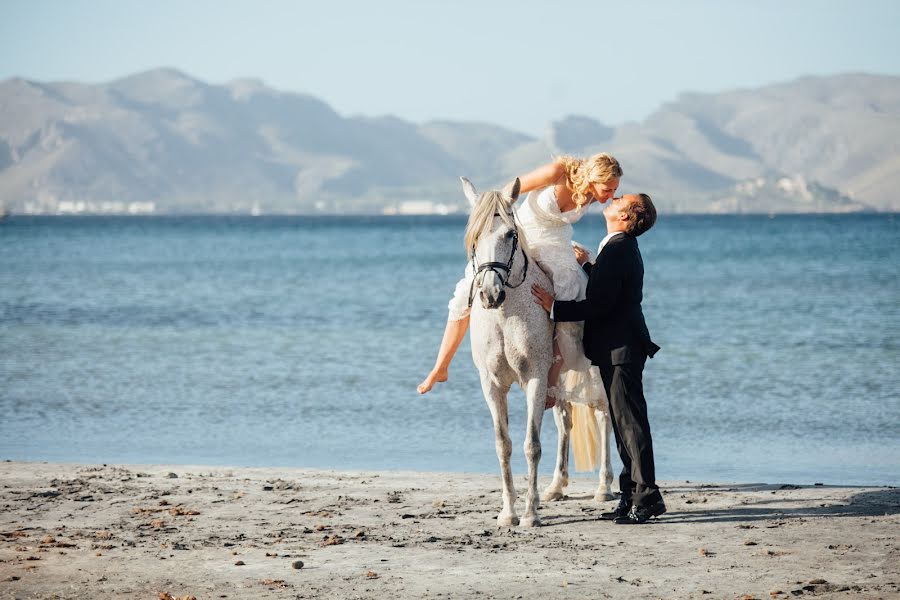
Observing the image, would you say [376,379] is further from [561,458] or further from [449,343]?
[449,343]

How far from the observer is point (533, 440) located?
8633mm

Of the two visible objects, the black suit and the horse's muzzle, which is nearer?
the horse's muzzle

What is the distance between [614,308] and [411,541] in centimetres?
220

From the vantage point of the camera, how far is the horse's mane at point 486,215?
27.2 ft

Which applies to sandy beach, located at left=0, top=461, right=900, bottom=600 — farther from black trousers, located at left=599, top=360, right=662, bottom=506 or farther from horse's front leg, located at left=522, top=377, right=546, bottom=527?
black trousers, located at left=599, top=360, right=662, bottom=506

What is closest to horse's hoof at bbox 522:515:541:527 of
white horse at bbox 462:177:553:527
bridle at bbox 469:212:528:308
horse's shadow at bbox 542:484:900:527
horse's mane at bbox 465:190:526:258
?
white horse at bbox 462:177:553:527

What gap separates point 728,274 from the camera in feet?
166

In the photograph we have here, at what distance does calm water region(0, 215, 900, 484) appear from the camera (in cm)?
1294

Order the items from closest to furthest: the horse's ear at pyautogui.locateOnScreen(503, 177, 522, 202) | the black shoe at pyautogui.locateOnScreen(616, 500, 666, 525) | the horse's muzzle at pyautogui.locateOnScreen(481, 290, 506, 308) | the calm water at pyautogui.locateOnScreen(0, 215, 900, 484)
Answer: the horse's muzzle at pyautogui.locateOnScreen(481, 290, 506, 308)
the horse's ear at pyautogui.locateOnScreen(503, 177, 522, 202)
the black shoe at pyautogui.locateOnScreen(616, 500, 666, 525)
the calm water at pyautogui.locateOnScreen(0, 215, 900, 484)

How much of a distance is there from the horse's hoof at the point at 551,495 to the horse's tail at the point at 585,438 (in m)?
0.25

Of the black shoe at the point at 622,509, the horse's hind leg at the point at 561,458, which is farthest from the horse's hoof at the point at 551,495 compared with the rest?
the black shoe at the point at 622,509

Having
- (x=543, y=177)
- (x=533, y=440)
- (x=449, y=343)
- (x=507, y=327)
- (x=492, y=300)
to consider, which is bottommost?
(x=533, y=440)

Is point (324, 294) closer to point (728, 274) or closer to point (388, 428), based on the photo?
point (728, 274)

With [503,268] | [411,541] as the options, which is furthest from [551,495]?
[503,268]
